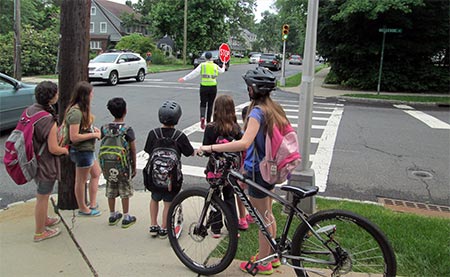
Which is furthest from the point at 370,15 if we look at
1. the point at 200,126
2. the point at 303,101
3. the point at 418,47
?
the point at 303,101

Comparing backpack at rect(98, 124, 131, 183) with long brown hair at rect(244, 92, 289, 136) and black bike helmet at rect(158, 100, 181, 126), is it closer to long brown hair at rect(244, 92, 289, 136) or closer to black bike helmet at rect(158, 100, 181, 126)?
black bike helmet at rect(158, 100, 181, 126)

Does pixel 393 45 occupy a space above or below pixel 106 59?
above

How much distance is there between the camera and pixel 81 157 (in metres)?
4.35

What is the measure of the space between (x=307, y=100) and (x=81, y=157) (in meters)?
2.63

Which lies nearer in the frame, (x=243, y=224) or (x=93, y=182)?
(x=243, y=224)

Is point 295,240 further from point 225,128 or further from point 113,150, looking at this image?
point 113,150

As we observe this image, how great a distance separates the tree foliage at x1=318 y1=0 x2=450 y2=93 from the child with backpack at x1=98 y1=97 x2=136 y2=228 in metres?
16.9

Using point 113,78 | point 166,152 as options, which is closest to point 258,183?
point 166,152

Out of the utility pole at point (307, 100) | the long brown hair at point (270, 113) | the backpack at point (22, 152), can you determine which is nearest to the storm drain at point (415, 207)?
the utility pole at point (307, 100)

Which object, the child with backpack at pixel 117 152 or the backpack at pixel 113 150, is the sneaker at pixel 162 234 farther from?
the backpack at pixel 113 150

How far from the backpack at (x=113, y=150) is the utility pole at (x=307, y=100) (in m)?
1.96

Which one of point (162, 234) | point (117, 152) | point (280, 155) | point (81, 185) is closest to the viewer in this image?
point (280, 155)

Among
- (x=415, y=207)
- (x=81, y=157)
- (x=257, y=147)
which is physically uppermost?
(x=257, y=147)

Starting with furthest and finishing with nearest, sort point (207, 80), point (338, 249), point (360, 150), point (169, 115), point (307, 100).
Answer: point (207, 80) < point (360, 150) < point (307, 100) < point (169, 115) < point (338, 249)
